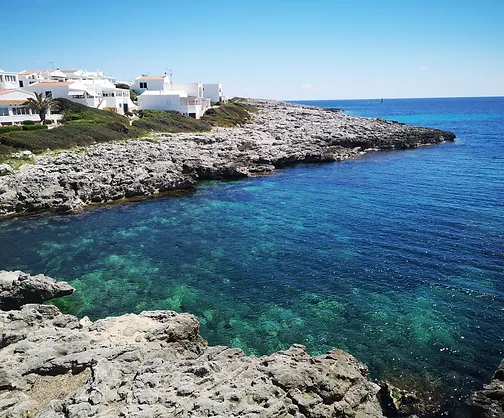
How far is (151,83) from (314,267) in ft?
364

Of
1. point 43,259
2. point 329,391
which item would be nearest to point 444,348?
point 329,391

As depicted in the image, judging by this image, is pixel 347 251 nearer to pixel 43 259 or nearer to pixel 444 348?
pixel 444 348

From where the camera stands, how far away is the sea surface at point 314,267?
74.8 feet

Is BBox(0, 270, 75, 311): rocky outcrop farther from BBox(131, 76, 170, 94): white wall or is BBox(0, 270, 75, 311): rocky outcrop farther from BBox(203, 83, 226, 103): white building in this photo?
BBox(203, 83, 226, 103): white building

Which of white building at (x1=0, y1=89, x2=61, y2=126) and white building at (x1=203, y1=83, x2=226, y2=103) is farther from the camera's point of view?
white building at (x1=203, y1=83, x2=226, y2=103)

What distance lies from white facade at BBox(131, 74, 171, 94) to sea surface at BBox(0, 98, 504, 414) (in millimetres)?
80264

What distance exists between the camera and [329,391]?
15039mm

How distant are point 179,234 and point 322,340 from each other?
70.0ft

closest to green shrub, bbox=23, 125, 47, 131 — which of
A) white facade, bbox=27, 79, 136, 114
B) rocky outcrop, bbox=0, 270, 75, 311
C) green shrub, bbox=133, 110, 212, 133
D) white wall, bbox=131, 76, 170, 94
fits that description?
green shrub, bbox=133, 110, 212, 133

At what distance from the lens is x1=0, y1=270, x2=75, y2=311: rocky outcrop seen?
2561cm

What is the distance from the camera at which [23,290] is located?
26109 mm

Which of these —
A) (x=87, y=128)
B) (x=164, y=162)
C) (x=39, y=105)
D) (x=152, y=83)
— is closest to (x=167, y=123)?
(x=87, y=128)

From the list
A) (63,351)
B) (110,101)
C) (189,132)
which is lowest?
(63,351)

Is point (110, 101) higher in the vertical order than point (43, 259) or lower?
higher
